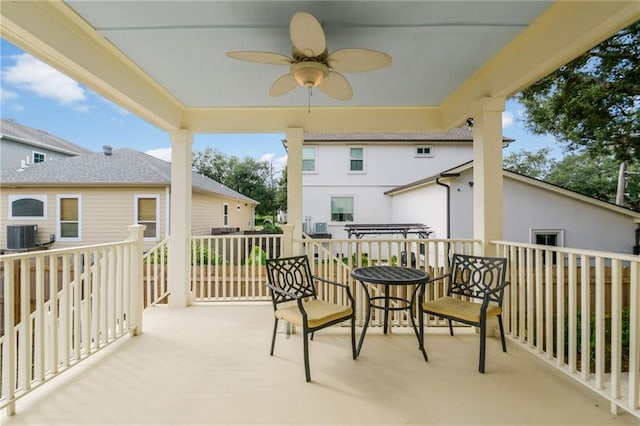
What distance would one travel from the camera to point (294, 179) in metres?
3.92

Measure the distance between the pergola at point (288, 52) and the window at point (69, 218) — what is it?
5976mm

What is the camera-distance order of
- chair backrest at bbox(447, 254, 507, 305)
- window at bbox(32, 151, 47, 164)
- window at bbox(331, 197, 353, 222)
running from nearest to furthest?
chair backrest at bbox(447, 254, 507, 305), window at bbox(331, 197, 353, 222), window at bbox(32, 151, 47, 164)

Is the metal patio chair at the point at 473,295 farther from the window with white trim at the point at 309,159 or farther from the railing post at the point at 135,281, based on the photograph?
the window with white trim at the point at 309,159

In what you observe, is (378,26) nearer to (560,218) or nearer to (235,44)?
(235,44)

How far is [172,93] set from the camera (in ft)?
11.6

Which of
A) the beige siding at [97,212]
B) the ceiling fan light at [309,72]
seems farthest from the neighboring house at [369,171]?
the ceiling fan light at [309,72]

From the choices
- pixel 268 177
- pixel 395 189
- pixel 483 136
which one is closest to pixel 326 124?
pixel 483 136

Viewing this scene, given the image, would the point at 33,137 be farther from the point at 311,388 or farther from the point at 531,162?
the point at 531,162

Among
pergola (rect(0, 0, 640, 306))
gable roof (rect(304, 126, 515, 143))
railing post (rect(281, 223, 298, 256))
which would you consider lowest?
railing post (rect(281, 223, 298, 256))

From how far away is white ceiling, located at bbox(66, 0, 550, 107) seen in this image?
2.08 metres

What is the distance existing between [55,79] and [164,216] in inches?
376

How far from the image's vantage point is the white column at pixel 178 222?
160 inches

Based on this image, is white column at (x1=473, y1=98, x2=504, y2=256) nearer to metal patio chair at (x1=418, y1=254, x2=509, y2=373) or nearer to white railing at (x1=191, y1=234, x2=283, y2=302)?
metal patio chair at (x1=418, y1=254, x2=509, y2=373)

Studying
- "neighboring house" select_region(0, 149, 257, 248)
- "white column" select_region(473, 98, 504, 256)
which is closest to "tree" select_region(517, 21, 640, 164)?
"white column" select_region(473, 98, 504, 256)
